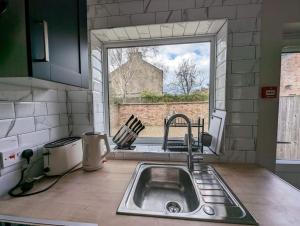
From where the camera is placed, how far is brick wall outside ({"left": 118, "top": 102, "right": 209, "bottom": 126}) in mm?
1445

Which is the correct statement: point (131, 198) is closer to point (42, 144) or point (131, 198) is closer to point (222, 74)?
point (42, 144)

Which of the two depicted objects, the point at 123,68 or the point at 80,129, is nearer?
the point at 80,129

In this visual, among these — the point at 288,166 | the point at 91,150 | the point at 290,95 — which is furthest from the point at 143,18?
the point at 288,166

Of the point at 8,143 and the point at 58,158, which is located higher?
the point at 8,143

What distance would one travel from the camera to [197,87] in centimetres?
144

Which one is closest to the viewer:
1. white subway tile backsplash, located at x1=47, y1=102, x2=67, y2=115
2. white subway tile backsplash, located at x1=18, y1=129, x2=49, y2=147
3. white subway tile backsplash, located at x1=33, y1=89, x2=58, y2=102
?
white subway tile backsplash, located at x1=18, y1=129, x2=49, y2=147

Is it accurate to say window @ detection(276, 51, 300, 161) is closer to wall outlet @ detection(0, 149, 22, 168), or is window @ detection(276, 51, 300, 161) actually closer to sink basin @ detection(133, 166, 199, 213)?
sink basin @ detection(133, 166, 199, 213)

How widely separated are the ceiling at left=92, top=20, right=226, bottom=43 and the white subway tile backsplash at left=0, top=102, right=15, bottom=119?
0.77 m

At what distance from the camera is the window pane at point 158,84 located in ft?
4.70

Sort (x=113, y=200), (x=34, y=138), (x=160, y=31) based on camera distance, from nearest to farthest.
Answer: (x=113, y=200) < (x=34, y=138) < (x=160, y=31)

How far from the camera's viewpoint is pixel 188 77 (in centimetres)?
145

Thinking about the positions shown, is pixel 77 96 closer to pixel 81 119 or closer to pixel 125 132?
pixel 81 119

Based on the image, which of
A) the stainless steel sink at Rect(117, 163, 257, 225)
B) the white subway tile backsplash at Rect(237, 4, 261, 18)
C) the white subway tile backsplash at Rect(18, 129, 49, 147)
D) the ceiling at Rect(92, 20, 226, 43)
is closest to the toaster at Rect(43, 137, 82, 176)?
the white subway tile backsplash at Rect(18, 129, 49, 147)

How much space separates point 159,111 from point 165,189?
65 centimetres
